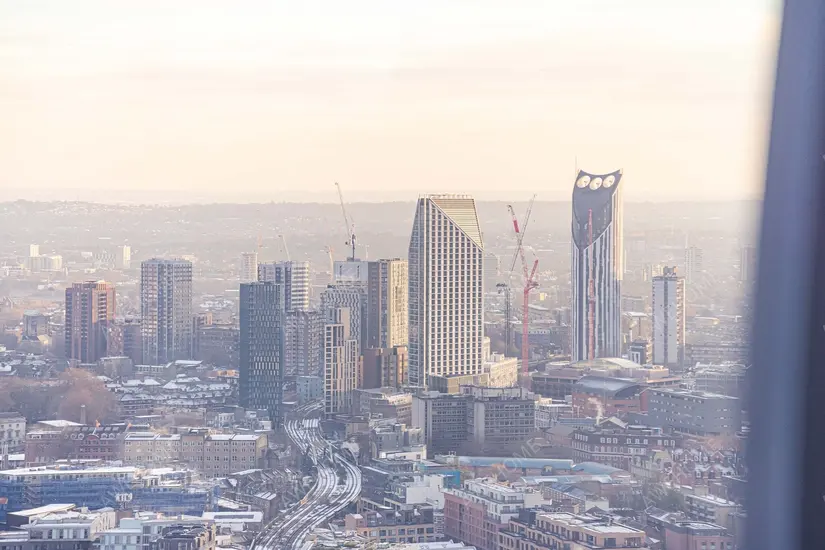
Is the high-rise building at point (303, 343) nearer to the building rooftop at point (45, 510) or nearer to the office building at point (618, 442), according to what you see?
the office building at point (618, 442)

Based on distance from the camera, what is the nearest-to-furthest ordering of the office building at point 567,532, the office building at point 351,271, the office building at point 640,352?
the office building at point 567,532
the office building at point 640,352
the office building at point 351,271

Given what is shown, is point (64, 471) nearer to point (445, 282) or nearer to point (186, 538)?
point (186, 538)

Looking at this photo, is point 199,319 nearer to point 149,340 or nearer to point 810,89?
point 149,340

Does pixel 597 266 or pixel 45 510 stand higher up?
pixel 597 266

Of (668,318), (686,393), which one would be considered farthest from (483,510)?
(668,318)

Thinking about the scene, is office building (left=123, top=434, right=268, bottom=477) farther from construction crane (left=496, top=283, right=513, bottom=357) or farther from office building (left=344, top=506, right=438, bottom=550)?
construction crane (left=496, top=283, right=513, bottom=357)

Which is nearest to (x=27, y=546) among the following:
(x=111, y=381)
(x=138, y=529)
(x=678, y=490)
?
(x=138, y=529)

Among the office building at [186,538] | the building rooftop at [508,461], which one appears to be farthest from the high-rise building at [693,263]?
the office building at [186,538]

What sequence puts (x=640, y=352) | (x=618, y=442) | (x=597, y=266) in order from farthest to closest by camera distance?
(x=597, y=266)
(x=640, y=352)
(x=618, y=442)
